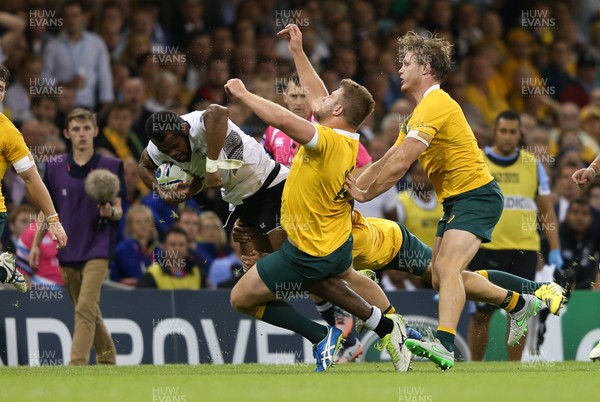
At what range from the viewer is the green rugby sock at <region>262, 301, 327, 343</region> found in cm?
1038

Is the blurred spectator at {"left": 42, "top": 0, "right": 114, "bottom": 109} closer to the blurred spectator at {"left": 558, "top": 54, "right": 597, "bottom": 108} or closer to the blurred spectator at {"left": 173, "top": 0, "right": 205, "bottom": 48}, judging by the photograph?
the blurred spectator at {"left": 173, "top": 0, "right": 205, "bottom": 48}

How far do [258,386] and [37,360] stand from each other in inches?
190

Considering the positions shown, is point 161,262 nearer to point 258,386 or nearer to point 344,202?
point 344,202

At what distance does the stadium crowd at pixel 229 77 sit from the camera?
49.7 ft

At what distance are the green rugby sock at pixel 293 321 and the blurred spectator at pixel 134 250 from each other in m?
4.26

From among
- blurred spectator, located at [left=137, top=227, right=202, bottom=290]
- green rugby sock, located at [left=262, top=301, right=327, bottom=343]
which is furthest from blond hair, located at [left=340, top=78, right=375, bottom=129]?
blurred spectator, located at [left=137, top=227, right=202, bottom=290]

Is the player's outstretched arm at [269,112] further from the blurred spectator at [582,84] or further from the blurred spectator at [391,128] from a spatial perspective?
the blurred spectator at [582,84]

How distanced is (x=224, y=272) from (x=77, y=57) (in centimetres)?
349

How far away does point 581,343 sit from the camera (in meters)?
14.2

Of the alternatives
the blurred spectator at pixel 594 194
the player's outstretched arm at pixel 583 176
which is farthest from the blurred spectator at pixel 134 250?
the blurred spectator at pixel 594 194

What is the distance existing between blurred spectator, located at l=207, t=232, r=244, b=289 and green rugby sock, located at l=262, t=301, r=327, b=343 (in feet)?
14.1

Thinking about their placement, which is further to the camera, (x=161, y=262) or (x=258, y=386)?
(x=161, y=262)

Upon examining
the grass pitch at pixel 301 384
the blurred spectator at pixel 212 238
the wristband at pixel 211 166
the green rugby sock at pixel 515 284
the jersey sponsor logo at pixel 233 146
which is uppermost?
the jersey sponsor logo at pixel 233 146

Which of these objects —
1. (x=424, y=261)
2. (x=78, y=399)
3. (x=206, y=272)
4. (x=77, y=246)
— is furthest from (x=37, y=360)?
(x=78, y=399)
